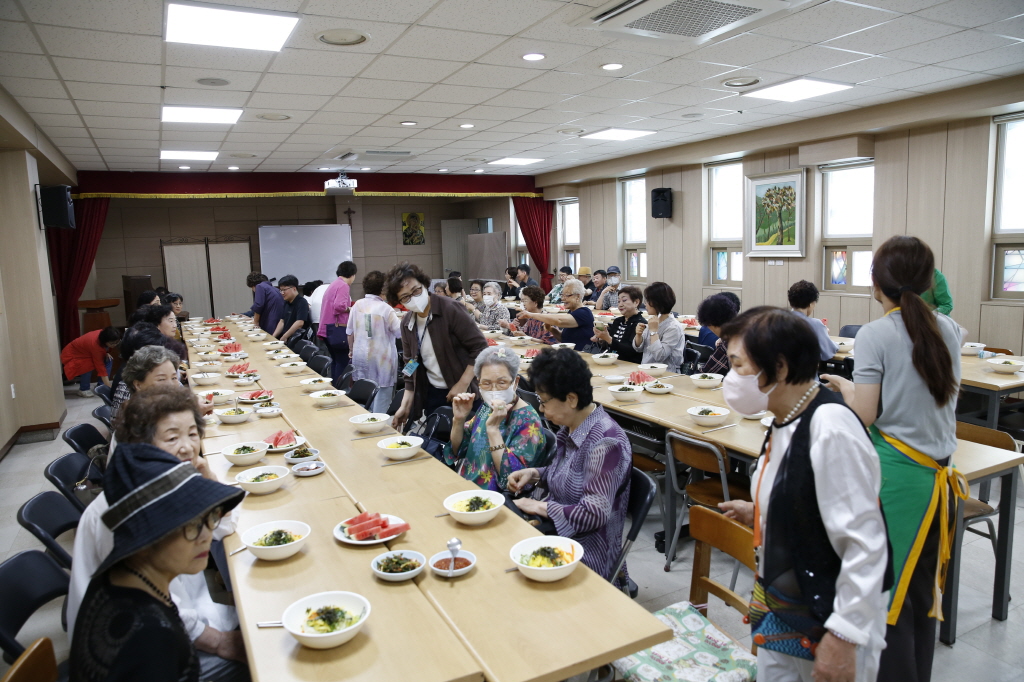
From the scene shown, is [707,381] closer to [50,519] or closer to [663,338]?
[663,338]

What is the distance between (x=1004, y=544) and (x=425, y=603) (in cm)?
275

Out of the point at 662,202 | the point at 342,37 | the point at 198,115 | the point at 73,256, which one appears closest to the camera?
the point at 342,37

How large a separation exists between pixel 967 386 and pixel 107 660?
525cm

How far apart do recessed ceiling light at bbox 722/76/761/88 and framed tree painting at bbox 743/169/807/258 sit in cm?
311

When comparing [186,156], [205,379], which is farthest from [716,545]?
[186,156]

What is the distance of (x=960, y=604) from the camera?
320 cm

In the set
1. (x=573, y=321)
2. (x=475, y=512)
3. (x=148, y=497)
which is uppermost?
(x=148, y=497)

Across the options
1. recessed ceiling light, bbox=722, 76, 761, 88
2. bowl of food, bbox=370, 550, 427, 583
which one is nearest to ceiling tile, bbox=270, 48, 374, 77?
recessed ceiling light, bbox=722, 76, 761, 88

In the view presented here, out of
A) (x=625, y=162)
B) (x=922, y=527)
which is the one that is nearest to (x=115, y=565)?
(x=922, y=527)

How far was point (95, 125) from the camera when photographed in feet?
21.4

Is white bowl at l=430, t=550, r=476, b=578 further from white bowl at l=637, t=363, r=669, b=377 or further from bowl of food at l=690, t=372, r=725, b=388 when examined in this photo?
white bowl at l=637, t=363, r=669, b=377

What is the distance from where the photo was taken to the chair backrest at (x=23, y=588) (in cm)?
189

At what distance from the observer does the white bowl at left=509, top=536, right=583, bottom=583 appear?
1903mm

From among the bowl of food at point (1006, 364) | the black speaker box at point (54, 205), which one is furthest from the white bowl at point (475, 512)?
the black speaker box at point (54, 205)
